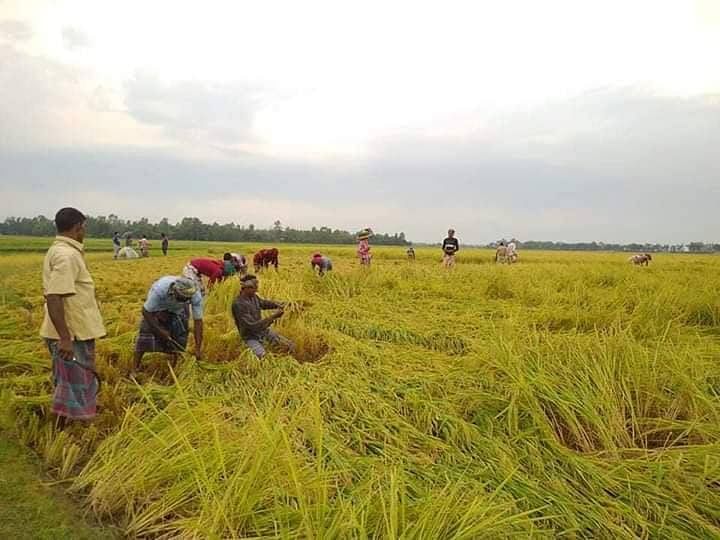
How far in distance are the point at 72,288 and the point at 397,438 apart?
2195 millimetres

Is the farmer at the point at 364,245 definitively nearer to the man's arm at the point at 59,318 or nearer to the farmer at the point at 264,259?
the farmer at the point at 264,259

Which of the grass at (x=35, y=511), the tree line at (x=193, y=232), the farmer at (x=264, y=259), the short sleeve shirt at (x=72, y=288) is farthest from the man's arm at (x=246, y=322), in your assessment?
the tree line at (x=193, y=232)

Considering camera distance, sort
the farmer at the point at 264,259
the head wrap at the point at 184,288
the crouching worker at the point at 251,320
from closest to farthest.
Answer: the head wrap at the point at 184,288 → the crouching worker at the point at 251,320 → the farmer at the point at 264,259

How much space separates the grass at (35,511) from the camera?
1959mm

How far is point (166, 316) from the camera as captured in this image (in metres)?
4.10

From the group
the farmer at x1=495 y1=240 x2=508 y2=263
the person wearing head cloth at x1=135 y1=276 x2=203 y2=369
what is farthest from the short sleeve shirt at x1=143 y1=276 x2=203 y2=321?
the farmer at x1=495 y1=240 x2=508 y2=263

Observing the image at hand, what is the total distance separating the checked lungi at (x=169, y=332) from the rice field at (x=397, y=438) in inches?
9.4

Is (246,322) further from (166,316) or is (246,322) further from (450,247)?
(450,247)

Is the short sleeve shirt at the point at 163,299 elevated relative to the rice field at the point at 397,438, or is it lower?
elevated

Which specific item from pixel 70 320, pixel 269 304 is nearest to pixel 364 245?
pixel 269 304

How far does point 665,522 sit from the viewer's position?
200 centimetres

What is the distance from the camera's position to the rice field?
75.5 inches

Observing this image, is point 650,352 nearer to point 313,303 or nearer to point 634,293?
point 634,293

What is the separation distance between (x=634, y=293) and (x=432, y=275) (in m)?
3.75
